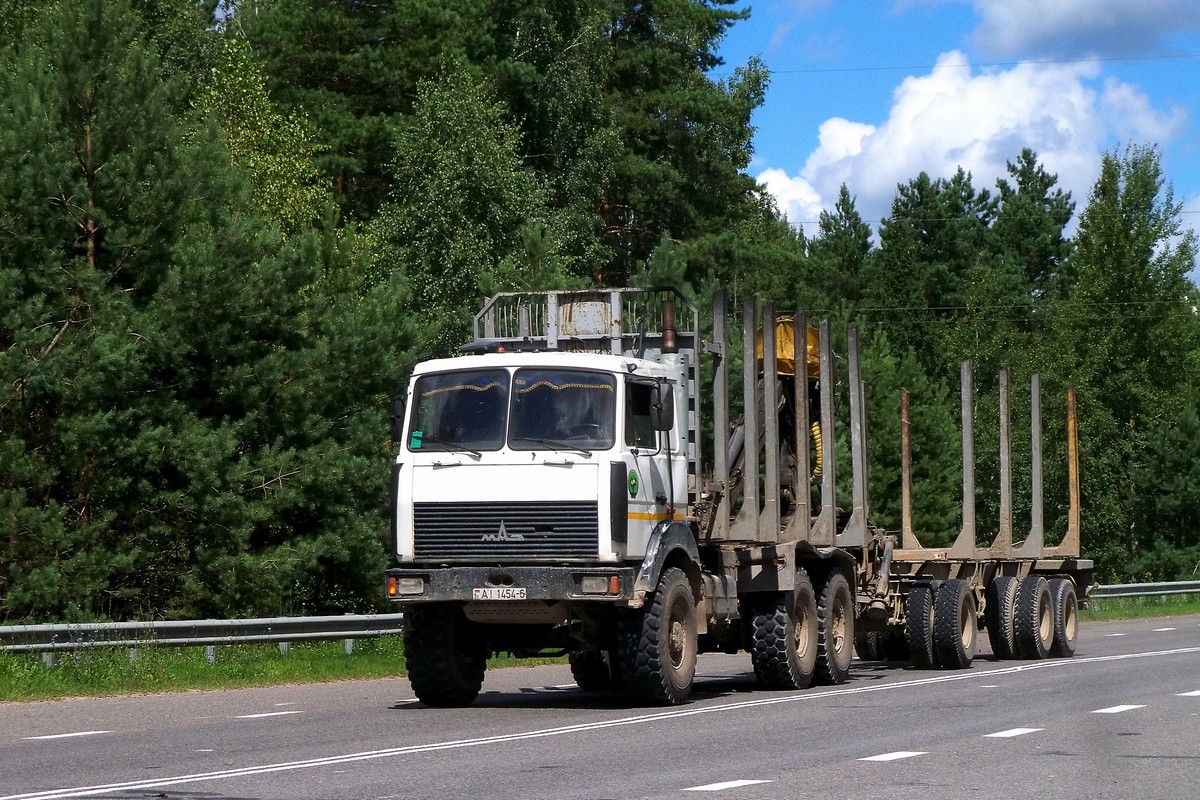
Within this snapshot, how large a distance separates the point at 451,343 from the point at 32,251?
57.7 ft

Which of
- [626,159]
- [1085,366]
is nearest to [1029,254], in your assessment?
[1085,366]

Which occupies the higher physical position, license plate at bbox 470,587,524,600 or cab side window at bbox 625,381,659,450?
cab side window at bbox 625,381,659,450

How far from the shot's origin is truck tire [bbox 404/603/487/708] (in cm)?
1612

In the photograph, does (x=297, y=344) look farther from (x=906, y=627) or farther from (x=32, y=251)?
(x=906, y=627)

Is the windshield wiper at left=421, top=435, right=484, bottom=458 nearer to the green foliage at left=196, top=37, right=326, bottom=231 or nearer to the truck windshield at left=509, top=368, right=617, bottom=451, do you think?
the truck windshield at left=509, top=368, right=617, bottom=451

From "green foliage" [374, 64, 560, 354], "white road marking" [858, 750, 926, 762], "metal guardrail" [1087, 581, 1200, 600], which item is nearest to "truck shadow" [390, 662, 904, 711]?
"white road marking" [858, 750, 926, 762]

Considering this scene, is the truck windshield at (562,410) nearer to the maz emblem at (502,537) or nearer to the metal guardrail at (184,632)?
the maz emblem at (502,537)

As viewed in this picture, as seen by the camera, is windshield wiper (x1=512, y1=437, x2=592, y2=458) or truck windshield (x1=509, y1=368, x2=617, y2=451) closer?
windshield wiper (x1=512, y1=437, x2=592, y2=458)

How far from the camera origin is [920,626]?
21969mm

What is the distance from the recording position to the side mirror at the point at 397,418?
16219 mm

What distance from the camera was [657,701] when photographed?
52.0 feet

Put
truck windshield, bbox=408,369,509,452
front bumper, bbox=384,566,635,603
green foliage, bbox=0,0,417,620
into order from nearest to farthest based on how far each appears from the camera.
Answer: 1. front bumper, bbox=384,566,635,603
2. truck windshield, bbox=408,369,509,452
3. green foliage, bbox=0,0,417,620

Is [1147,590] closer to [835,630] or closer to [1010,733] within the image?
[835,630]

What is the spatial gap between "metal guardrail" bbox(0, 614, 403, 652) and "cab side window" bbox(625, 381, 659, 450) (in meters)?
7.67
